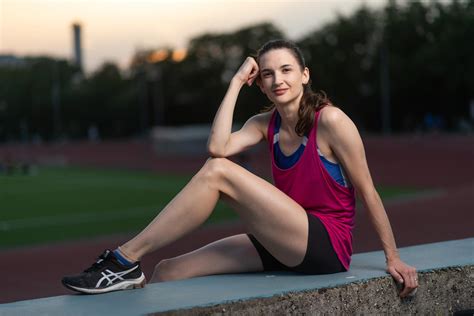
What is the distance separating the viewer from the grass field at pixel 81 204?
1349cm

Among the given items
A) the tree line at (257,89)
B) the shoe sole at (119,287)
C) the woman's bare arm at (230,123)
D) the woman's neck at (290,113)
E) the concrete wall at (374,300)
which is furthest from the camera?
the tree line at (257,89)

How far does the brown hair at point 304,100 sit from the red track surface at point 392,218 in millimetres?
4498

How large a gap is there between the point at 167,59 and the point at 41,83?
16200 millimetres

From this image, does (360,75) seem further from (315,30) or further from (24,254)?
(24,254)

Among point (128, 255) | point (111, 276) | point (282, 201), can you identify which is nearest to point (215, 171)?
point (282, 201)

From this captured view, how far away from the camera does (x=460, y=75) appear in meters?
36.7

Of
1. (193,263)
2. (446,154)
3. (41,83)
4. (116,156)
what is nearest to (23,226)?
(193,263)

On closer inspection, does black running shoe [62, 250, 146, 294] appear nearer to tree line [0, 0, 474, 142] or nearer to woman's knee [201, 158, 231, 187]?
woman's knee [201, 158, 231, 187]

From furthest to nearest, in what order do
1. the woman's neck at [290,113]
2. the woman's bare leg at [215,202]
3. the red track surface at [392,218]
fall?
the red track surface at [392,218]
the woman's neck at [290,113]
the woman's bare leg at [215,202]

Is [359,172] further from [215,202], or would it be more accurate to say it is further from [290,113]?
[215,202]

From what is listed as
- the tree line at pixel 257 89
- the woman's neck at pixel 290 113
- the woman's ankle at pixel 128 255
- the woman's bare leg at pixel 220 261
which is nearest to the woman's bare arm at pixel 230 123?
the woman's neck at pixel 290 113

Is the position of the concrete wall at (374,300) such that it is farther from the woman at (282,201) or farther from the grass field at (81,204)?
the grass field at (81,204)

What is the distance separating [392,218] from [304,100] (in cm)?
927

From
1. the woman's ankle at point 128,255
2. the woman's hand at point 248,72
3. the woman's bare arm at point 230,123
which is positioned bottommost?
the woman's ankle at point 128,255
